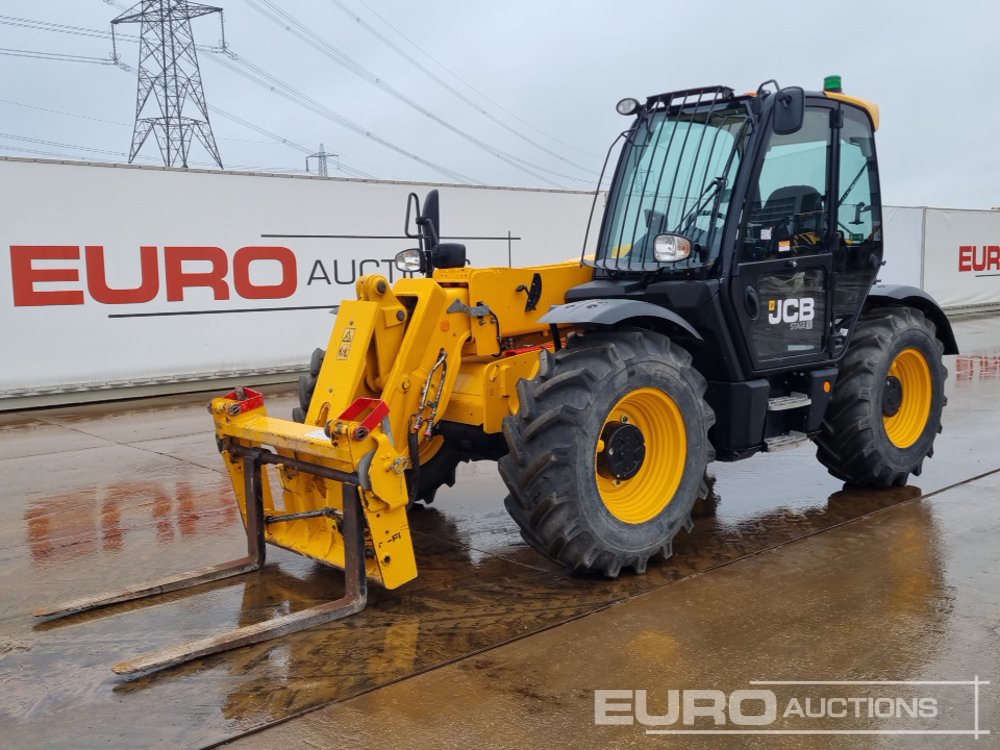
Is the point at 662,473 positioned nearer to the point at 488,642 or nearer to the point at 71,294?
the point at 488,642

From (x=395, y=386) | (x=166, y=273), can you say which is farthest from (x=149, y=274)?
(x=395, y=386)

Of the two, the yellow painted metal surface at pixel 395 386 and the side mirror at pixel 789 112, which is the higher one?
the side mirror at pixel 789 112

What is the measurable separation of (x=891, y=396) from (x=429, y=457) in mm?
3062

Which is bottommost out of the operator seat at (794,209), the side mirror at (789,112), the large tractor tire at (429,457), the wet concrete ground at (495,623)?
the wet concrete ground at (495,623)

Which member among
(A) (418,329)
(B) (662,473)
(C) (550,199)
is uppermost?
(C) (550,199)

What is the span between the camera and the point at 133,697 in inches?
139

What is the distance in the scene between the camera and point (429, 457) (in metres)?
5.57

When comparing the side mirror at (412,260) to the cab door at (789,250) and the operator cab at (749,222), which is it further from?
the cab door at (789,250)

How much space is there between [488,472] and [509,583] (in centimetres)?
255

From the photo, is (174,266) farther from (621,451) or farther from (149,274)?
(621,451)

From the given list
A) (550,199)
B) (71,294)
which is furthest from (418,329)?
(550,199)

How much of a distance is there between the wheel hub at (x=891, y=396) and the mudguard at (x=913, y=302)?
0.52 meters

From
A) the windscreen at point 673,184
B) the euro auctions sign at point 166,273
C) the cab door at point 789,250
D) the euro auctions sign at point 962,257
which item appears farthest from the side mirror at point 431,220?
the euro auctions sign at point 962,257

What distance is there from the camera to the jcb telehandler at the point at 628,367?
14.2 feet
